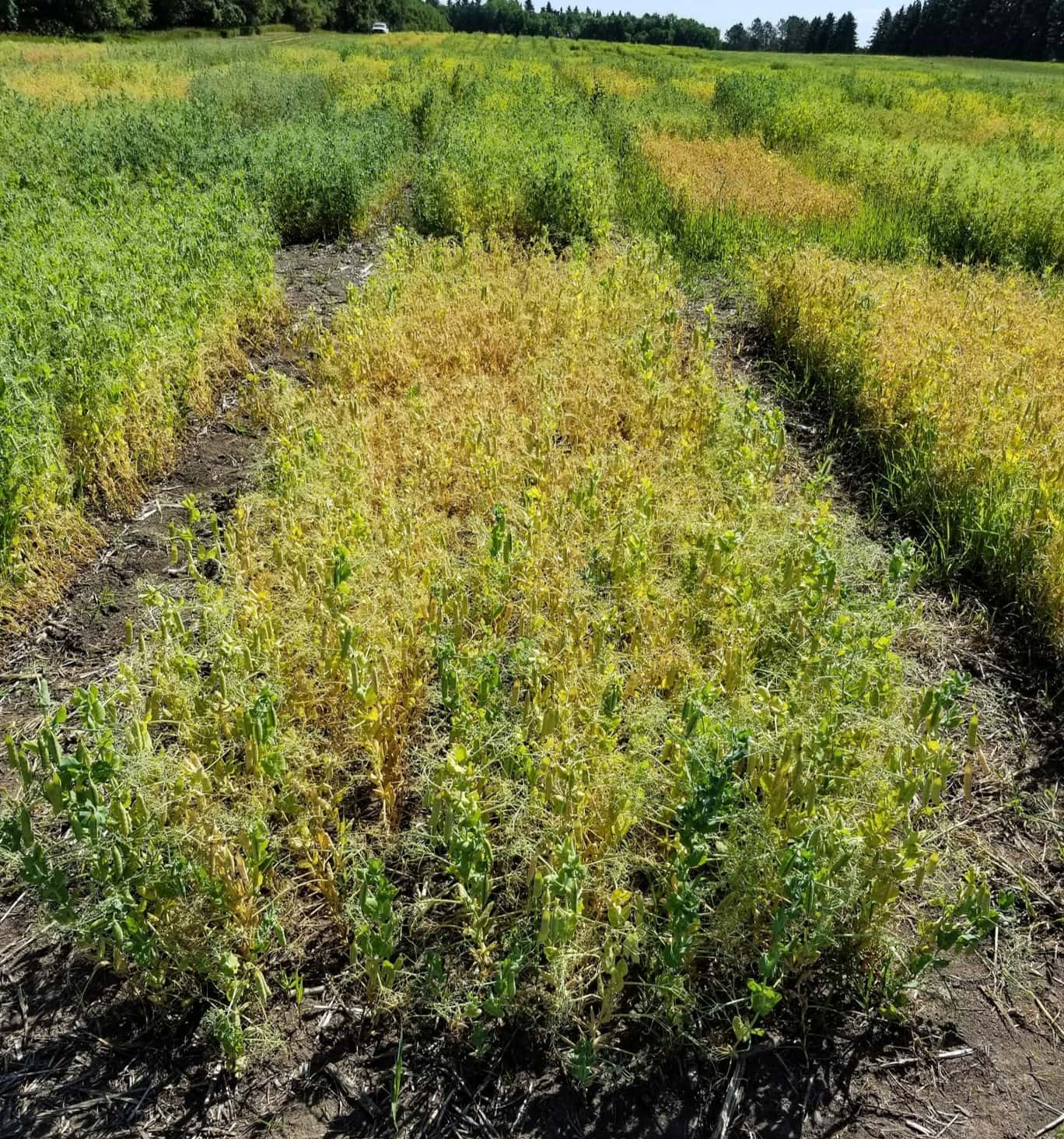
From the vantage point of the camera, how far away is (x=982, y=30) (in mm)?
56844

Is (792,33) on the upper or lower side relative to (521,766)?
upper

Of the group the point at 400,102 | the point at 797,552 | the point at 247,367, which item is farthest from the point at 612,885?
the point at 400,102

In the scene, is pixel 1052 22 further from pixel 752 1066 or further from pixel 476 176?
pixel 752 1066

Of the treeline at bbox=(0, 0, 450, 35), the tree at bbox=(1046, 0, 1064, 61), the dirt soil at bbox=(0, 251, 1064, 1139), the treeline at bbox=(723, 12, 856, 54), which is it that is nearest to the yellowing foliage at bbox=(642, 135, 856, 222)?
the dirt soil at bbox=(0, 251, 1064, 1139)

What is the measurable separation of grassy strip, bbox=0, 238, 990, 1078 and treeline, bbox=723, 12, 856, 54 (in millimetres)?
85581

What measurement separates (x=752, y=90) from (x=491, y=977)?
772 inches

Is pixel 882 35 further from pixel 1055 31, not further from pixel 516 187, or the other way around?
pixel 516 187

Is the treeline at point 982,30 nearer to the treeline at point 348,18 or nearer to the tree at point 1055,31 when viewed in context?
the tree at point 1055,31

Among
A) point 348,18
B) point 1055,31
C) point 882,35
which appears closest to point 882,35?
point 882,35

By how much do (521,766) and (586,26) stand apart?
317ft

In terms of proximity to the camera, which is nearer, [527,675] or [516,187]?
[527,675]

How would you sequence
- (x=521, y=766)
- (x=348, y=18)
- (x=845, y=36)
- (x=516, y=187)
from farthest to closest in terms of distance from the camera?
1. (x=845, y=36)
2. (x=348, y=18)
3. (x=516, y=187)
4. (x=521, y=766)

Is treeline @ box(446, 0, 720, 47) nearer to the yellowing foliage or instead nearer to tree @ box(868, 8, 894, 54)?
tree @ box(868, 8, 894, 54)

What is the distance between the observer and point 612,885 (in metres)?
2.44
